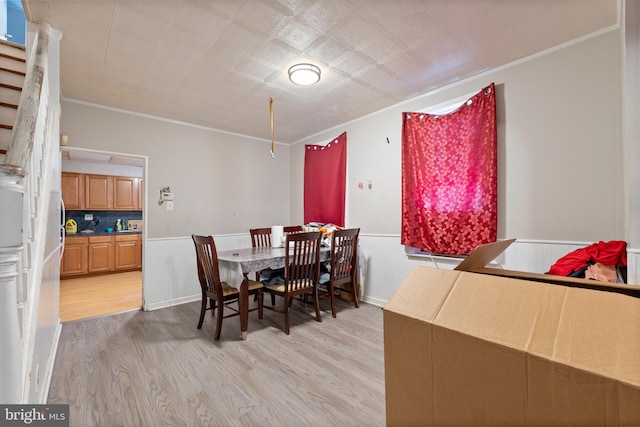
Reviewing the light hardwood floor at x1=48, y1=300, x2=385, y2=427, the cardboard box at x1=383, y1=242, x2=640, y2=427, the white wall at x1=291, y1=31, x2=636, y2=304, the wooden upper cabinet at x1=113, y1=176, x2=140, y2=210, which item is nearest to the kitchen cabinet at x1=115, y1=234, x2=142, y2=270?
the wooden upper cabinet at x1=113, y1=176, x2=140, y2=210

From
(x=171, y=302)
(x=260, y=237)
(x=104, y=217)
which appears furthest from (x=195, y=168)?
(x=104, y=217)

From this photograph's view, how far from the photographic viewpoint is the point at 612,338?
1.23 feet

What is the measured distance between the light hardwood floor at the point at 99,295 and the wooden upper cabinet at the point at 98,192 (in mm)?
1399

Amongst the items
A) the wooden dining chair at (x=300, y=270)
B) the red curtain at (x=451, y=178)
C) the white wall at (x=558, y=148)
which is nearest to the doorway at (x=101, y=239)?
the wooden dining chair at (x=300, y=270)

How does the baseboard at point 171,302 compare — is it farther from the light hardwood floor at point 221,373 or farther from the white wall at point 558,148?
the white wall at point 558,148

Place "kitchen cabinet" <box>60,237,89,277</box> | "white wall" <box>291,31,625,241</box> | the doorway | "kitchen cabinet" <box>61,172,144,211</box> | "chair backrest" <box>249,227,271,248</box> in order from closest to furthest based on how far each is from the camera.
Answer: "white wall" <box>291,31,625,241</box> → "chair backrest" <box>249,227,271,248</box> → the doorway → "kitchen cabinet" <box>60,237,89,277</box> → "kitchen cabinet" <box>61,172,144,211</box>

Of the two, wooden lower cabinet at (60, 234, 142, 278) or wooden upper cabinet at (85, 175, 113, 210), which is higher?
wooden upper cabinet at (85, 175, 113, 210)

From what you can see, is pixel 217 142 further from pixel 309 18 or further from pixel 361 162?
pixel 309 18

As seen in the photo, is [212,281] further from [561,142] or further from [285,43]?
[561,142]

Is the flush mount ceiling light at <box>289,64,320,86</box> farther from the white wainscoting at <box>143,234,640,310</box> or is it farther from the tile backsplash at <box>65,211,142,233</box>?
the tile backsplash at <box>65,211,142,233</box>

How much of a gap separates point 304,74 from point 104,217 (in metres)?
5.70

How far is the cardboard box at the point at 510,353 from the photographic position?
0.35 meters

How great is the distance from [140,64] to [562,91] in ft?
11.9

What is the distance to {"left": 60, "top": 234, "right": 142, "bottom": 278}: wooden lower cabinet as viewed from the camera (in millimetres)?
5086
